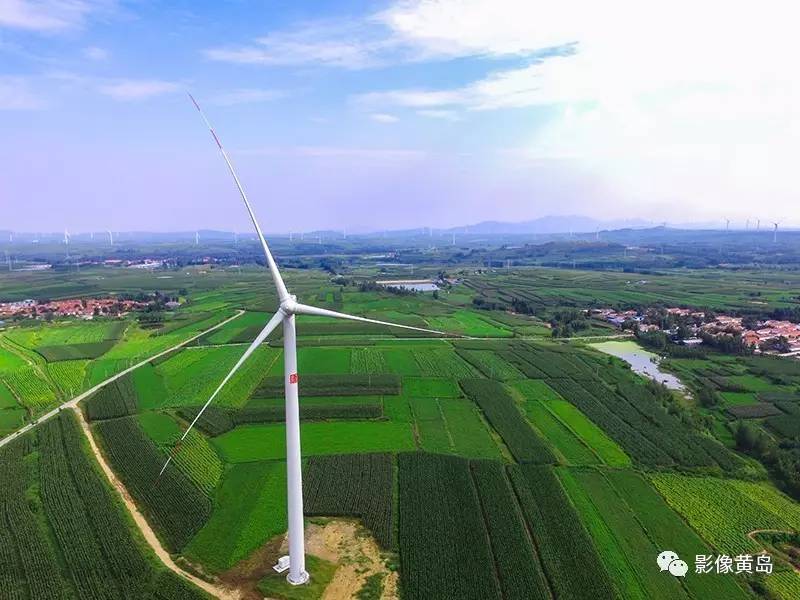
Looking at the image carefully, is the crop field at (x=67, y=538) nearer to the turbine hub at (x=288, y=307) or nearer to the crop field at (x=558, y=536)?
the turbine hub at (x=288, y=307)

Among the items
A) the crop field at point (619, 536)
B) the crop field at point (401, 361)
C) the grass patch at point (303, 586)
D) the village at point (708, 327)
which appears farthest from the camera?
the village at point (708, 327)

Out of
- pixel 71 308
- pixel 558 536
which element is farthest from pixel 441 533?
pixel 71 308

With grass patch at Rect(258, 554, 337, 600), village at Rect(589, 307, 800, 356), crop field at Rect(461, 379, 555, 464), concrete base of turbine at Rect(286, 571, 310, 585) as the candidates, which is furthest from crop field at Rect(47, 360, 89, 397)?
village at Rect(589, 307, 800, 356)

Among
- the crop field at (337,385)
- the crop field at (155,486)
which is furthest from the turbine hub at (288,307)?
the crop field at (337,385)

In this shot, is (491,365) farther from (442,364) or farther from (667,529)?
(667,529)

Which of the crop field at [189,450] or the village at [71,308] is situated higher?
the village at [71,308]

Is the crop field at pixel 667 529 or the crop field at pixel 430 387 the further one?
the crop field at pixel 430 387

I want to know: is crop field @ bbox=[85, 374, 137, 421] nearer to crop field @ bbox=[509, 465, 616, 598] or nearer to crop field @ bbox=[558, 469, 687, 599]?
crop field @ bbox=[509, 465, 616, 598]
